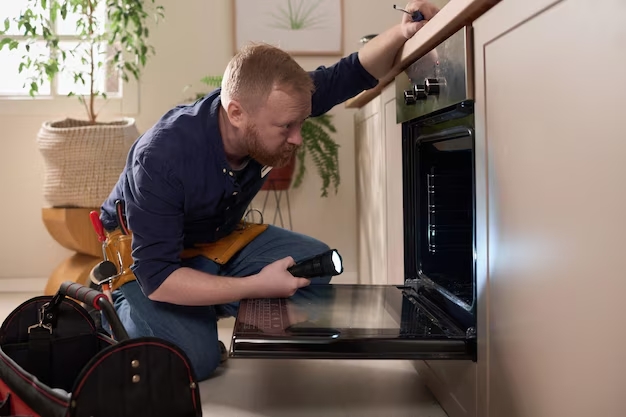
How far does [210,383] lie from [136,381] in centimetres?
88

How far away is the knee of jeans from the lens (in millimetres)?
1906

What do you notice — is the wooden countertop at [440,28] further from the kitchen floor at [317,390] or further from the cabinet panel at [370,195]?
the kitchen floor at [317,390]

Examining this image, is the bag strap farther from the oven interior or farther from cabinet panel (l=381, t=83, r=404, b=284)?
cabinet panel (l=381, t=83, r=404, b=284)

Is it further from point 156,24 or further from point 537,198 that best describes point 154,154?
point 156,24

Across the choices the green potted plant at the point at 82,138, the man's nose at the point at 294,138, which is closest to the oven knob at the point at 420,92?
the man's nose at the point at 294,138

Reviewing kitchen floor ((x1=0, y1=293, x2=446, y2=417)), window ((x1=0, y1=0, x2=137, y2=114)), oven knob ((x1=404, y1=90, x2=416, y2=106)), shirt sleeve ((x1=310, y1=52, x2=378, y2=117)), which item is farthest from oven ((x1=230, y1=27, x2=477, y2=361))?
window ((x1=0, y1=0, x2=137, y2=114))

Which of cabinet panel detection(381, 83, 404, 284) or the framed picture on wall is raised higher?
the framed picture on wall

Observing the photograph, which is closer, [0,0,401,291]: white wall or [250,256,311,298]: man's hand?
[250,256,311,298]: man's hand

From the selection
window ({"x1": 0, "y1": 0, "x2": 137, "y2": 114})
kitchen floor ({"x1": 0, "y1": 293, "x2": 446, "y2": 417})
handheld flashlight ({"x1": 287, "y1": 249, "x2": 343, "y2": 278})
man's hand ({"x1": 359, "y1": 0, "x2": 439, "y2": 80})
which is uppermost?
window ({"x1": 0, "y1": 0, "x2": 137, "y2": 114})

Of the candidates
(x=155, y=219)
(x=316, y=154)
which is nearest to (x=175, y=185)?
(x=155, y=219)

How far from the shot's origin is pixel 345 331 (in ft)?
4.28

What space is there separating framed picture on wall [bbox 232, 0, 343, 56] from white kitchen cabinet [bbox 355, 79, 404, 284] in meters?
0.53

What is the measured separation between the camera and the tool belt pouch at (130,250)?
2006 millimetres

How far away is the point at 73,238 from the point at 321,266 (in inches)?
75.3
